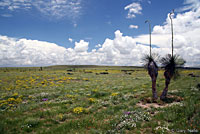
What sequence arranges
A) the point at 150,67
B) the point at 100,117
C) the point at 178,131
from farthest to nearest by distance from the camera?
the point at 150,67 → the point at 100,117 → the point at 178,131

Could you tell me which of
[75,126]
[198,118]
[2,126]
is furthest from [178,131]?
[2,126]

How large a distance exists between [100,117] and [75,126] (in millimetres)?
2134

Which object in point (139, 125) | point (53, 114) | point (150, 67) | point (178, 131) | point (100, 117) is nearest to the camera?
point (178, 131)

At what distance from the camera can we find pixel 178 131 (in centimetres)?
617

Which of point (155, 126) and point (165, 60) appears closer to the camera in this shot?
point (155, 126)

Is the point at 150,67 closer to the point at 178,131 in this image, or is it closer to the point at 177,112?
the point at 177,112

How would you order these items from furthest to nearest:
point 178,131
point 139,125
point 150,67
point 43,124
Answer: point 150,67 → point 43,124 → point 139,125 → point 178,131

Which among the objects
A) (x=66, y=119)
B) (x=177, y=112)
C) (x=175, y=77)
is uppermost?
(x=175, y=77)

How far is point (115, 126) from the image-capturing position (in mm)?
7586

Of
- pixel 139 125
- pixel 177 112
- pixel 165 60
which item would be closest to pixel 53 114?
pixel 139 125

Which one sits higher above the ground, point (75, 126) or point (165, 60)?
point (165, 60)

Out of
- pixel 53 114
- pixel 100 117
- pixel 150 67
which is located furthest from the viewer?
pixel 150 67

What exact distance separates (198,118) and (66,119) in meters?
8.53

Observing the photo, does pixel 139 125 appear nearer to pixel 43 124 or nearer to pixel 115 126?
pixel 115 126
